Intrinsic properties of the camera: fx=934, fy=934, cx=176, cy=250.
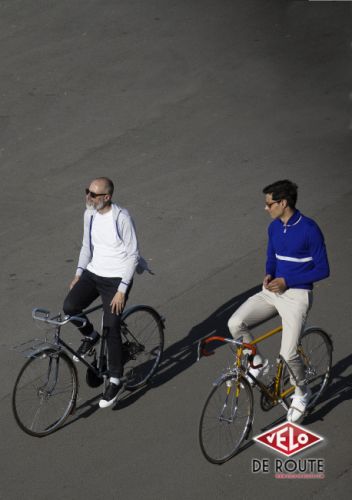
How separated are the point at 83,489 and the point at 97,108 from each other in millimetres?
8427

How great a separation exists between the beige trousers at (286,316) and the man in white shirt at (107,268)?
3.33ft

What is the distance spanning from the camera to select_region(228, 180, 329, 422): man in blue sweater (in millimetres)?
7062

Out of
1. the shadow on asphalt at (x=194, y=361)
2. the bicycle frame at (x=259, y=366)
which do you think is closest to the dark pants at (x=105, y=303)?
the shadow on asphalt at (x=194, y=361)

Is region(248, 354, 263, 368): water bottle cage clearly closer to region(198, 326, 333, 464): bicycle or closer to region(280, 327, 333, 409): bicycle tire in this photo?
region(198, 326, 333, 464): bicycle

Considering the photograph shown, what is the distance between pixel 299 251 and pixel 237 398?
1.21m

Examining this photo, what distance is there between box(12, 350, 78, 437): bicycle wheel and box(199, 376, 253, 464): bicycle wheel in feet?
4.22

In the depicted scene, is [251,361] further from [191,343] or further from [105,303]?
[191,343]

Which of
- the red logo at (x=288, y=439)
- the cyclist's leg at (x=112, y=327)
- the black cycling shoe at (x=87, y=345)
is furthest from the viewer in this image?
the black cycling shoe at (x=87, y=345)

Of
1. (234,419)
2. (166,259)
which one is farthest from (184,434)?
(166,259)

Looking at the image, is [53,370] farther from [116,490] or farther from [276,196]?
[276,196]

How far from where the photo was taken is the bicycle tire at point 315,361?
298 inches

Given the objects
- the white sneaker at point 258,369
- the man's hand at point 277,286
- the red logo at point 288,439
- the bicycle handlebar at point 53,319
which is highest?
the man's hand at point 277,286

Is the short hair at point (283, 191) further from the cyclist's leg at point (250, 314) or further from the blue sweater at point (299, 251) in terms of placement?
the cyclist's leg at point (250, 314)

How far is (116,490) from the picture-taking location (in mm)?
6840
